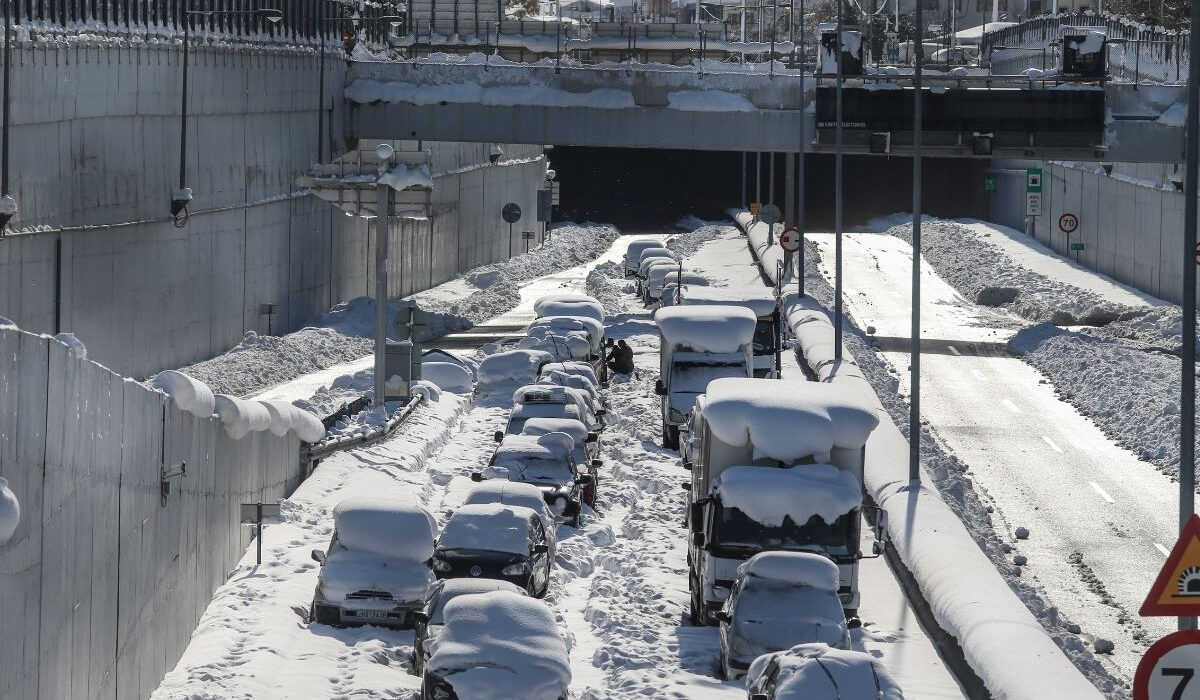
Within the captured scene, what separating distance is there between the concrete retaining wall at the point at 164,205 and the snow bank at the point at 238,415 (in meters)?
6.95

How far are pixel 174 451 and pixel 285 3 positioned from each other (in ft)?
110

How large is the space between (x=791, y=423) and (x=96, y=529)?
8023mm

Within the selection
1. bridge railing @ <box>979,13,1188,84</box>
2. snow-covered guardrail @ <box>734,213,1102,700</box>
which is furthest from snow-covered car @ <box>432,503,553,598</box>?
bridge railing @ <box>979,13,1188,84</box>

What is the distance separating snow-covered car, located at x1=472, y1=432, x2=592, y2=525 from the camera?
26.2 metres

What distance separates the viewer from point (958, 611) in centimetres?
1939

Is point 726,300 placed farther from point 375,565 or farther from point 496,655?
point 496,655

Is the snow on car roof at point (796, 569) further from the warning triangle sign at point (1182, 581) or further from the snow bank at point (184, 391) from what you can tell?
the warning triangle sign at point (1182, 581)

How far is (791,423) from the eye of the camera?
792 inches

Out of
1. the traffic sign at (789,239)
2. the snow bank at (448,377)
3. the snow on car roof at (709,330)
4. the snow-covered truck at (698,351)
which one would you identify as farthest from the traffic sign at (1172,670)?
the traffic sign at (789,239)

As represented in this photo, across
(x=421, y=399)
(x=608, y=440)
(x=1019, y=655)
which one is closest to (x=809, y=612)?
(x=1019, y=655)

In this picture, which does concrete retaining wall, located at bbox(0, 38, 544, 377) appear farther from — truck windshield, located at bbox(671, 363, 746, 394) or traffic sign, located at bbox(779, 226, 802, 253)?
traffic sign, located at bbox(779, 226, 802, 253)

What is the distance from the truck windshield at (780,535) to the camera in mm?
19953

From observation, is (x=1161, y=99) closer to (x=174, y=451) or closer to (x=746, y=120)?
(x=746, y=120)

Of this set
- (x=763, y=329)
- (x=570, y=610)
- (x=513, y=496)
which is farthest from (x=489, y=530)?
(x=763, y=329)
